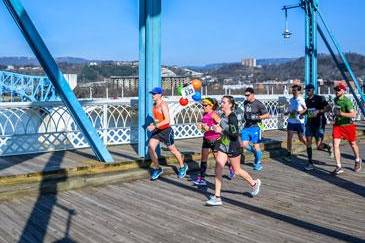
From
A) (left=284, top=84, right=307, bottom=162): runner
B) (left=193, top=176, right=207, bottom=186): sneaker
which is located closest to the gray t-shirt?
(left=284, top=84, right=307, bottom=162): runner

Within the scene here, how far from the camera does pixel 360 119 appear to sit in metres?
20.8

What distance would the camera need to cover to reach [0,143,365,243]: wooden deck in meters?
5.40

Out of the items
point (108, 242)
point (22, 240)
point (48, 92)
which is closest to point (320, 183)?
point (108, 242)

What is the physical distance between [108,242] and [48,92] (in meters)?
23.6

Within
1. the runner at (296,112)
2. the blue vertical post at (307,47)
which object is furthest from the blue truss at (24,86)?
the runner at (296,112)

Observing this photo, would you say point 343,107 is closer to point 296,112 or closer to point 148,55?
point 296,112

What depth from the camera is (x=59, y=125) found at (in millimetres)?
11594

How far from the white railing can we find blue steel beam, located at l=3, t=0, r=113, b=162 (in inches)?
88.3

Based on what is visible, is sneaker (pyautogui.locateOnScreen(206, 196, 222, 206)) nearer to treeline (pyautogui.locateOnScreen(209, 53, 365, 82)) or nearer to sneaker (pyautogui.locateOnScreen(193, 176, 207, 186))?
sneaker (pyautogui.locateOnScreen(193, 176, 207, 186))

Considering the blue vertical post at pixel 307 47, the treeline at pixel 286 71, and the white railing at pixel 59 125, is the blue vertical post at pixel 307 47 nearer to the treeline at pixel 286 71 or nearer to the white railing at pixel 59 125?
the white railing at pixel 59 125

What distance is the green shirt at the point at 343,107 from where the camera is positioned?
8.78 metres

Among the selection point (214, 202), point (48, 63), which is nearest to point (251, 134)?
point (214, 202)

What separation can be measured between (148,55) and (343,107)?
12.6 feet

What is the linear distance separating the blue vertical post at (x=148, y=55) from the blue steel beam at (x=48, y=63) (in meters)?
1.18
